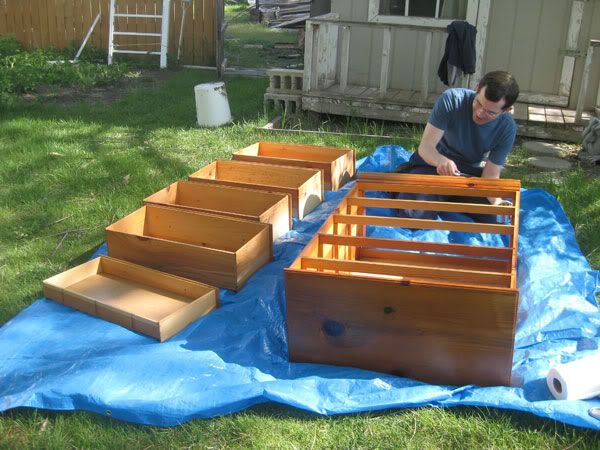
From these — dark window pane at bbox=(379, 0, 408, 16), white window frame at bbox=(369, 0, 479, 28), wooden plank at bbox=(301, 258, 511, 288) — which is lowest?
wooden plank at bbox=(301, 258, 511, 288)

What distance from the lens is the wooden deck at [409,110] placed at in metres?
6.98

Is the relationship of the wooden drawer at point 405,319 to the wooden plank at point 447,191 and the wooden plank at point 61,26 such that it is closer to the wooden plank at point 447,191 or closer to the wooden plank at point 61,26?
the wooden plank at point 447,191

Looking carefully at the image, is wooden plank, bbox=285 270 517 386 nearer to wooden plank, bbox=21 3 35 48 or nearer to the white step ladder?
the white step ladder

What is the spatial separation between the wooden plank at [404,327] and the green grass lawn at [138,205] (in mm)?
234

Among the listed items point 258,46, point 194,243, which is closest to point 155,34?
point 258,46

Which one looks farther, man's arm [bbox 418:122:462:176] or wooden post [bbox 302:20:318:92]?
wooden post [bbox 302:20:318:92]

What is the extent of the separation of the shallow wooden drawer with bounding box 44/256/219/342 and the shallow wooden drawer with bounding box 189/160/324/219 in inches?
44.6

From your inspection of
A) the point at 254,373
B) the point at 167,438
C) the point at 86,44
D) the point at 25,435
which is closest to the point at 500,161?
the point at 254,373

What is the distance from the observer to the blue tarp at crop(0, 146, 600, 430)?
9.20 ft

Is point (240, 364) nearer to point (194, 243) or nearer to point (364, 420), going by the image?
point (364, 420)

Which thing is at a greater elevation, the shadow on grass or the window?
the window

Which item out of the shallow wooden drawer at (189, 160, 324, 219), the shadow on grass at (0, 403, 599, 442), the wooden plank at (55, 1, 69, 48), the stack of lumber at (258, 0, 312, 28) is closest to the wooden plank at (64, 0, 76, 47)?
the wooden plank at (55, 1, 69, 48)

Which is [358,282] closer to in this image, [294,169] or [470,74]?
[294,169]

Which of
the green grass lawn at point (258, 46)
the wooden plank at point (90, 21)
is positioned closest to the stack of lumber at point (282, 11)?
the green grass lawn at point (258, 46)
